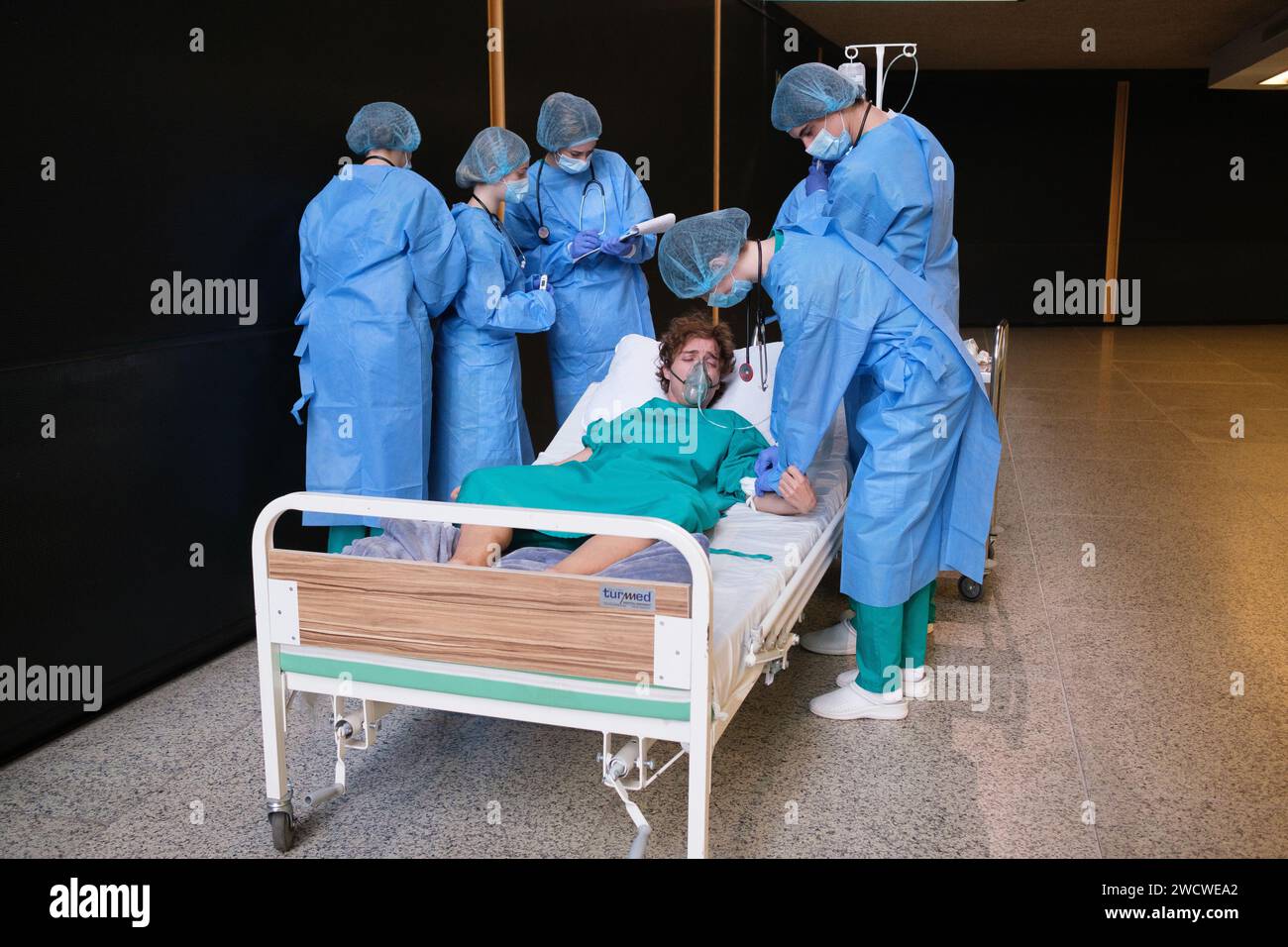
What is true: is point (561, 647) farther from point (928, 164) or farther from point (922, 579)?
point (928, 164)

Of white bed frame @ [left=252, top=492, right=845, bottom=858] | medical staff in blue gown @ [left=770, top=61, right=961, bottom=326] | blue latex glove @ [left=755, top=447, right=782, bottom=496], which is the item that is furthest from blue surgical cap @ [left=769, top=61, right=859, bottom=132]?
white bed frame @ [left=252, top=492, right=845, bottom=858]

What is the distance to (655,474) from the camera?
9.70 ft

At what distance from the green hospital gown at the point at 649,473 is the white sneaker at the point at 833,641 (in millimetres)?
570

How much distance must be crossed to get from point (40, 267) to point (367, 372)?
0.94 metres

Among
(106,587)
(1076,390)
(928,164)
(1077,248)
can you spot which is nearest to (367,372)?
(106,587)

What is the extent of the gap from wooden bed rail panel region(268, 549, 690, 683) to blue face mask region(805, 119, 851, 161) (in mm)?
1580

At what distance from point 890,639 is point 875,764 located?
12.8 inches

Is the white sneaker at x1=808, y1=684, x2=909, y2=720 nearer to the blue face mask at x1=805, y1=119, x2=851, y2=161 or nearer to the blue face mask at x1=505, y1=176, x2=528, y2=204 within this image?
the blue face mask at x1=805, y1=119, x2=851, y2=161

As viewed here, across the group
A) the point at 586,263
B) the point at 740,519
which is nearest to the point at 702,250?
the point at 740,519

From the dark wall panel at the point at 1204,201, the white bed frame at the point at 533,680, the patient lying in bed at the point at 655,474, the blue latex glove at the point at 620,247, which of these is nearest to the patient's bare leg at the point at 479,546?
the patient lying in bed at the point at 655,474

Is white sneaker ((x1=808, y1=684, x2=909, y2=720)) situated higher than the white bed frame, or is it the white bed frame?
the white bed frame

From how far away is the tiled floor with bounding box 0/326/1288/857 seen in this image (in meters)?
2.43

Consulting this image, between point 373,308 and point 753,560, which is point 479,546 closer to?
point 753,560

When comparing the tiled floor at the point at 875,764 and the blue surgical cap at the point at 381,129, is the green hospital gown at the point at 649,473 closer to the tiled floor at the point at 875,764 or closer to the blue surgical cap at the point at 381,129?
the tiled floor at the point at 875,764
